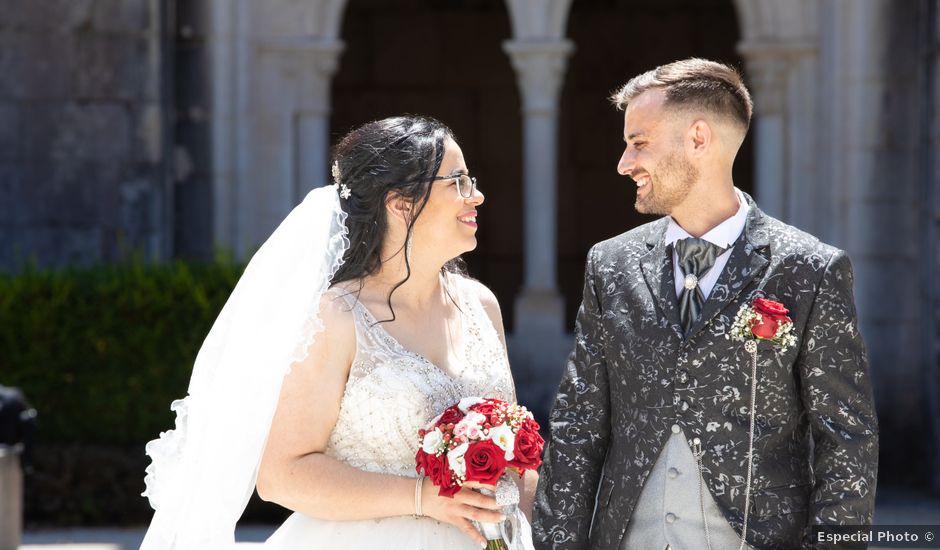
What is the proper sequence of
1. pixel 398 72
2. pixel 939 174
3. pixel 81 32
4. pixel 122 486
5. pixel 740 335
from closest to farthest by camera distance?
pixel 740 335, pixel 122 486, pixel 939 174, pixel 81 32, pixel 398 72

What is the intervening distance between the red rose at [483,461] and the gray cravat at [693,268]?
52cm

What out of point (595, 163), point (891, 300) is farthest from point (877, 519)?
point (595, 163)

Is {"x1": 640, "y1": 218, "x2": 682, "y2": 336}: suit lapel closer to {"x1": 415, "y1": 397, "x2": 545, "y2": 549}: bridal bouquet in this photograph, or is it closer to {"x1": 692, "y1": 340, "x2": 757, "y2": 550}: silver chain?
{"x1": 692, "y1": 340, "x2": 757, "y2": 550}: silver chain

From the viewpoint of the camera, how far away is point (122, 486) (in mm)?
7039

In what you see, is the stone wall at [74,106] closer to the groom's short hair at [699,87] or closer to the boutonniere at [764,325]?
the groom's short hair at [699,87]

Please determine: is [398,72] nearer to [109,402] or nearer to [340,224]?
[109,402]

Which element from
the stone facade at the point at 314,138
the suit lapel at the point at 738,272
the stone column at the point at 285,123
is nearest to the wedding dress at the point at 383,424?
the suit lapel at the point at 738,272

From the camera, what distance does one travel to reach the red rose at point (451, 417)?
316 centimetres

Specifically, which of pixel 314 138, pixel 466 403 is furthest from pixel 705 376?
pixel 314 138

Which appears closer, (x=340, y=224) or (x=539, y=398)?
(x=340, y=224)

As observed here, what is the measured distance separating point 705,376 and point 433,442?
654 mm

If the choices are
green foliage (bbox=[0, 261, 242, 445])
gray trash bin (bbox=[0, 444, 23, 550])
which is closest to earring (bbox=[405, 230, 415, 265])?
gray trash bin (bbox=[0, 444, 23, 550])

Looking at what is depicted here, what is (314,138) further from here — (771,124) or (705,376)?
(705,376)

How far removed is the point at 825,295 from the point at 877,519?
4.53 meters
